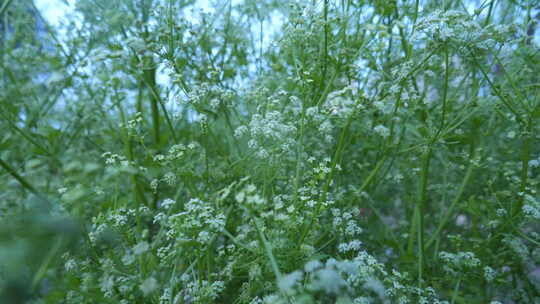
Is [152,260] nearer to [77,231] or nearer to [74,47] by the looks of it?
[77,231]

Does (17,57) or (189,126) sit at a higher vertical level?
(17,57)

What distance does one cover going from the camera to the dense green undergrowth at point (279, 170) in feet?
4.56

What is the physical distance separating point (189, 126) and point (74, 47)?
0.92 m

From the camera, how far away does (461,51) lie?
1.73m

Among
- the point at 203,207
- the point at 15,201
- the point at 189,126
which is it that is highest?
the point at 189,126

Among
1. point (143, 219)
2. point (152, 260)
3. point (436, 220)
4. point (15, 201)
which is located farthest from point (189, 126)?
point (436, 220)

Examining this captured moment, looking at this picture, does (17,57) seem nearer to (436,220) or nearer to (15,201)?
(15,201)

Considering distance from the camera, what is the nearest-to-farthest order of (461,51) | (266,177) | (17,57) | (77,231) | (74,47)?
(77,231), (461,51), (266,177), (74,47), (17,57)

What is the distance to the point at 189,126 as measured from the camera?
2.99 m

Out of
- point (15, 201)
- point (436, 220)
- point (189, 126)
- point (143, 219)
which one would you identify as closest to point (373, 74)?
point (436, 220)

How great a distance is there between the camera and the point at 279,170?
6.15 feet

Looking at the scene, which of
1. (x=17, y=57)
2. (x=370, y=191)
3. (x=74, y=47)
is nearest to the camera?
(x=370, y=191)

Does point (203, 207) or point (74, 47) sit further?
point (74, 47)

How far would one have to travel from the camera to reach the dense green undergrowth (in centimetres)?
139
